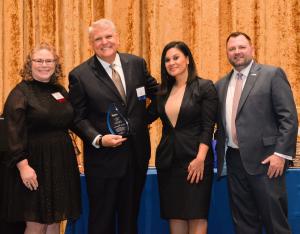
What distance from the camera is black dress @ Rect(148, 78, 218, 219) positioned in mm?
2211

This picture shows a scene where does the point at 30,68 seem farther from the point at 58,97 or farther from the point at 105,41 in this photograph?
the point at 105,41

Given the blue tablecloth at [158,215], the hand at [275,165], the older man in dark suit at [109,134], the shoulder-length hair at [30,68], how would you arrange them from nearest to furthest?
1. the hand at [275,165]
2. the older man in dark suit at [109,134]
3. the shoulder-length hair at [30,68]
4. the blue tablecloth at [158,215]

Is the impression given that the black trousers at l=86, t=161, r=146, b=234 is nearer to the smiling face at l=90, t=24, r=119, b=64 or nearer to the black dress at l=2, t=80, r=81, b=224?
the black dress at l=2, t=80, r=81, b=224

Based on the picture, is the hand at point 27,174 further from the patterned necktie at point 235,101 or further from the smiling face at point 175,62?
the patterned necktie at point 235,101

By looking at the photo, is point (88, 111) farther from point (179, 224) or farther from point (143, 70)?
point (179, 224)

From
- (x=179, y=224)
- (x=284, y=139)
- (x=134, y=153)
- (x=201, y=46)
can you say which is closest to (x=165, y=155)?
(x=134, y=153)

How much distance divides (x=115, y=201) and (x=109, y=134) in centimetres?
33

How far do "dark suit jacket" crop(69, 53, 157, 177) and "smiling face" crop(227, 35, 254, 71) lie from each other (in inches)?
19.8

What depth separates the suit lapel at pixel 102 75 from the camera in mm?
2232

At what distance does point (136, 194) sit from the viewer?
7.50 feet

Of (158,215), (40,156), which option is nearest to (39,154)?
(40,156)

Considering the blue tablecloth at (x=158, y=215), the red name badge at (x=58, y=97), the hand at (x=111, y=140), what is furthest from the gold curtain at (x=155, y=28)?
the hand at (x=111, y=140)

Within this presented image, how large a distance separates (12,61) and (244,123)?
2340 millimetres

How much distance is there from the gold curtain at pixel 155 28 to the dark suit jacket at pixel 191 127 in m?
1.63
